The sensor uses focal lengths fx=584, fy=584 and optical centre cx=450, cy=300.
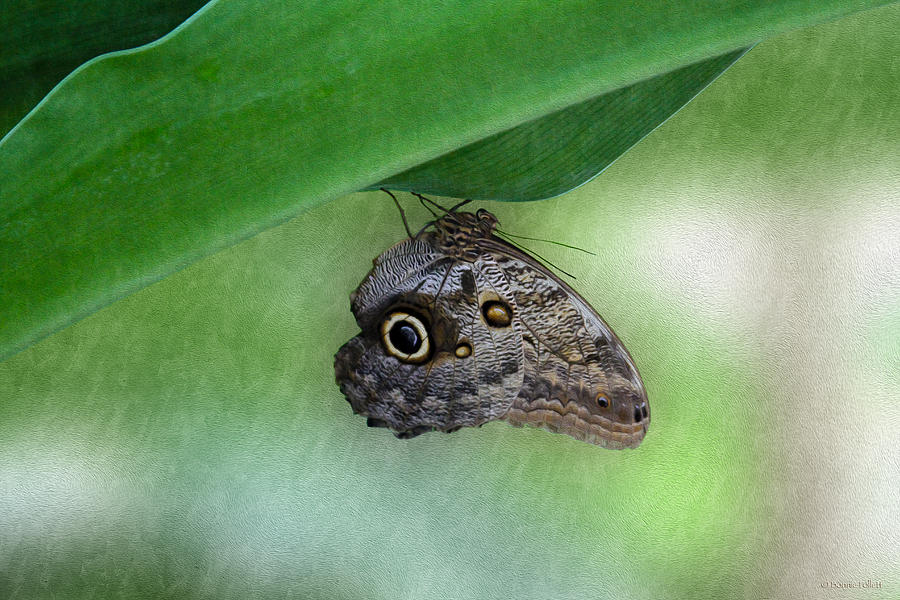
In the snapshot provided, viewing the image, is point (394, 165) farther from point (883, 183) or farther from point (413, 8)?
point (883, 183)

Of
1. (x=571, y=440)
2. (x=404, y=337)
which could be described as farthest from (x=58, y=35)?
(x=571, y=440)

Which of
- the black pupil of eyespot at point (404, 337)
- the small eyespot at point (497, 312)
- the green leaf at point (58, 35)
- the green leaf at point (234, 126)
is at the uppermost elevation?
the small eyespot at point (497, 312)

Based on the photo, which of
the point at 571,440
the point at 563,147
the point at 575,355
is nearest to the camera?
the point at 563,147

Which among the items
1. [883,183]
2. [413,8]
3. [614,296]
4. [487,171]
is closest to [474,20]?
[413,8]

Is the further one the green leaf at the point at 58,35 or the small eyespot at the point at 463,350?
the small eyespot at the point at 463,350

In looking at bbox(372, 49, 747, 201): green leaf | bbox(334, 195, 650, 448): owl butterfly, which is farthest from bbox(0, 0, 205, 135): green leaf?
bbox(334, 195, 650, 448): owl butterfly

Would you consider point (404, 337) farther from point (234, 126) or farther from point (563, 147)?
point (234, 126)

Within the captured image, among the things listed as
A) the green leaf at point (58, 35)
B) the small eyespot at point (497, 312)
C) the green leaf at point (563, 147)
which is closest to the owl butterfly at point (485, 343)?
the small eyespot at point (497, 312)

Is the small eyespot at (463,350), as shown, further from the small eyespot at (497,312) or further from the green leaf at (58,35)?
the green leaf at (58,35)
